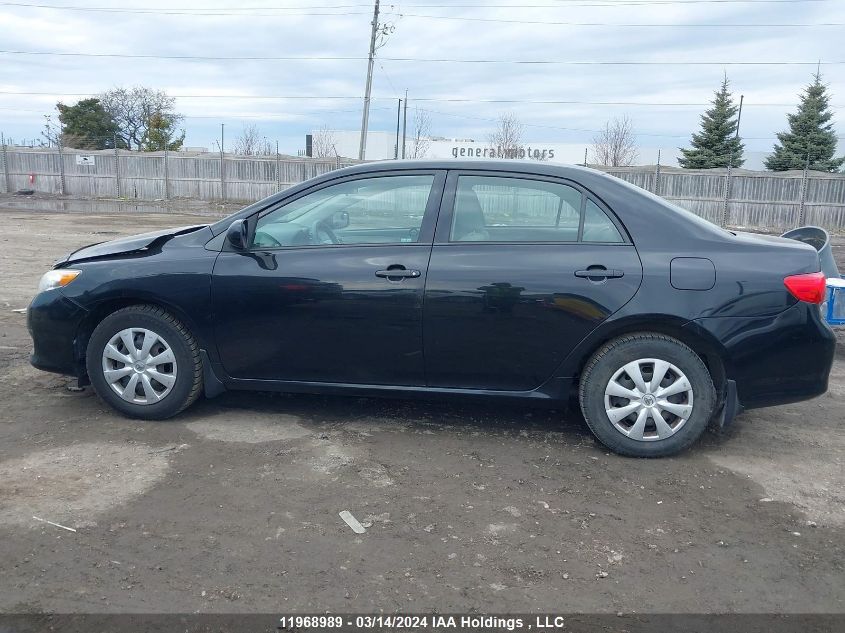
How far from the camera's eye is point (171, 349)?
468 centimetres

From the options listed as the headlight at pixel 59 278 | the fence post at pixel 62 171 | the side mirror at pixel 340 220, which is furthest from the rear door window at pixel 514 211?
the fence post at pixel 62 171

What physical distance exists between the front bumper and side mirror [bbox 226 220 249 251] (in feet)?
3.48

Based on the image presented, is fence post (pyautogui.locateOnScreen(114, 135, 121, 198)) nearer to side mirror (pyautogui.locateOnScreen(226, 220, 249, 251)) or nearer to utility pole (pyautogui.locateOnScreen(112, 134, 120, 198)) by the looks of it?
utility pole (pyautogui.locateOnScreen(112, 134, 120, 198))

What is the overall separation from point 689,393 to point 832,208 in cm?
2591

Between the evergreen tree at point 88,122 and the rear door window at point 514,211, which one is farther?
the evergreen tree at point 88,122

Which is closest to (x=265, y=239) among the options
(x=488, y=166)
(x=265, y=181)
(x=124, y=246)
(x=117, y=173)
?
(x=124, y=246)

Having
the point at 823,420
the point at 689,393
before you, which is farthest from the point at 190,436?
the point at 823,420

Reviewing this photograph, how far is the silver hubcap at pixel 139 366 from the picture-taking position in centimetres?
470

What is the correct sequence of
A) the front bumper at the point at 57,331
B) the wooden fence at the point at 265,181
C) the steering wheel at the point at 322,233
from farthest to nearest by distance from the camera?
the wooden fence at the point at 265,181 < the front bumper at the point at 57,331 < the steering wheel at the point at 322,233

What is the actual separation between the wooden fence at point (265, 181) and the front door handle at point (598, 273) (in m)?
24.8

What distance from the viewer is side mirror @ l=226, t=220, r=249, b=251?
4.58 metres

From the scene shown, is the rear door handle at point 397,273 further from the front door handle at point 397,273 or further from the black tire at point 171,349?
the black tire at point 171,349

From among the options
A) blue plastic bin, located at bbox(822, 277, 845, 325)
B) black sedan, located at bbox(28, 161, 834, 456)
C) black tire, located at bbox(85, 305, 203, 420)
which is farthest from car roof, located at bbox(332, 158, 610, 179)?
blue plastic bin, located at bbox(822, 277, 845, 325)

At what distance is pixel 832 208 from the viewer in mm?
26438
